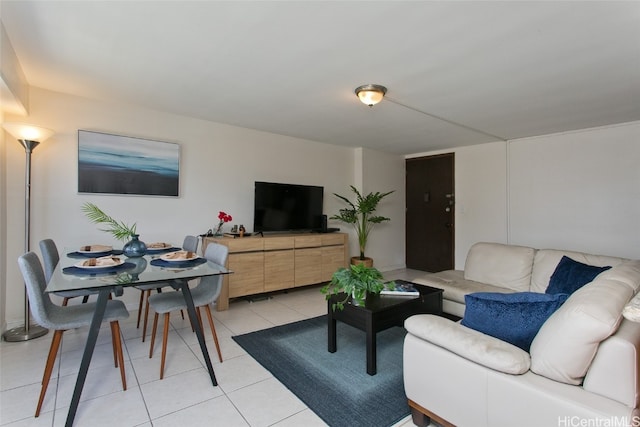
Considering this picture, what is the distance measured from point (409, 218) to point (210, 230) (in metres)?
3.94

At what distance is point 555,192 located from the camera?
4543 millimetres

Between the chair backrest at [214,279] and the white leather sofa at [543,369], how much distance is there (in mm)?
1598

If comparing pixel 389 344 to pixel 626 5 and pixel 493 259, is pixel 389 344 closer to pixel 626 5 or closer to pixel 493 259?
A: pixel 493 259

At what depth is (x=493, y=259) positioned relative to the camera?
3559 mm

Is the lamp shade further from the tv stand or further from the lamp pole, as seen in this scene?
the tv stand

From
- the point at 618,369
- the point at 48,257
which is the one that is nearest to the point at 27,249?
the point at 48,257

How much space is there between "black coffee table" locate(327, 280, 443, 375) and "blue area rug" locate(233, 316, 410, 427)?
0.15 m

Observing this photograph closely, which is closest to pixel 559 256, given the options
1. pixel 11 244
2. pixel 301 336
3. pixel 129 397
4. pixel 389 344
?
pixel 389 344

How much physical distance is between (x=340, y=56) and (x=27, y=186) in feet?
10.0

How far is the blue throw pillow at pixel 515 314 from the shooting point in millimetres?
1525

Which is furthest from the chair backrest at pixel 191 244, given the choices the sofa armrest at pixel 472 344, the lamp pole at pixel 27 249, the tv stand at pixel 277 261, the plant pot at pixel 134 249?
the sofa armrest at pixel 472 344

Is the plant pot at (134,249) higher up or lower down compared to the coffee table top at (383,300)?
higher up

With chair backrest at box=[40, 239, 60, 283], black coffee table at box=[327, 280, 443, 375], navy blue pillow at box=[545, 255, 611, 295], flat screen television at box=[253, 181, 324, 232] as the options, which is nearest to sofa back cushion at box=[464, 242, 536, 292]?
navy blue pillow at box=[545, 255, 611, 295]

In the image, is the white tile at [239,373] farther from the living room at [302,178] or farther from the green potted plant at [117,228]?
the living room at [302,178]
